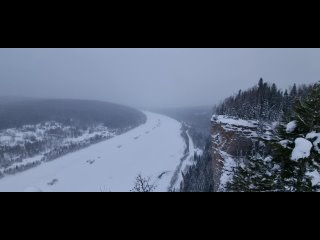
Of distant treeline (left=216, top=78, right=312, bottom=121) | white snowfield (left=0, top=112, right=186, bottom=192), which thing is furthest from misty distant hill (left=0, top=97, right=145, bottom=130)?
distant treeline (left=216, top=78, right=312, bottom=121)

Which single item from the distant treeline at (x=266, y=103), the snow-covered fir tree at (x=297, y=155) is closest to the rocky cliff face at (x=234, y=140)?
the distant treeline at (x=266, y=103)

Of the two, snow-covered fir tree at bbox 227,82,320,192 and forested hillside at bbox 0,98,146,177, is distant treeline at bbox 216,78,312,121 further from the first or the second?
forested hillside at bbox 0,98,146,177

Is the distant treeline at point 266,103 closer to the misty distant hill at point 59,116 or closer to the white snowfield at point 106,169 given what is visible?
the white snowfield at point 106,169

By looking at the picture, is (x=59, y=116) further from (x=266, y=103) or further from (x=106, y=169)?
(x=266, y=103)

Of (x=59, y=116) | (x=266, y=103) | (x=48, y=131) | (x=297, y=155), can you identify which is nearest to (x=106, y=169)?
(x=266, y=103)

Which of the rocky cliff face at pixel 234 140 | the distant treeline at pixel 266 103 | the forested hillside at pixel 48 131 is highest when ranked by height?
the distant treeline at pixel 266 103
